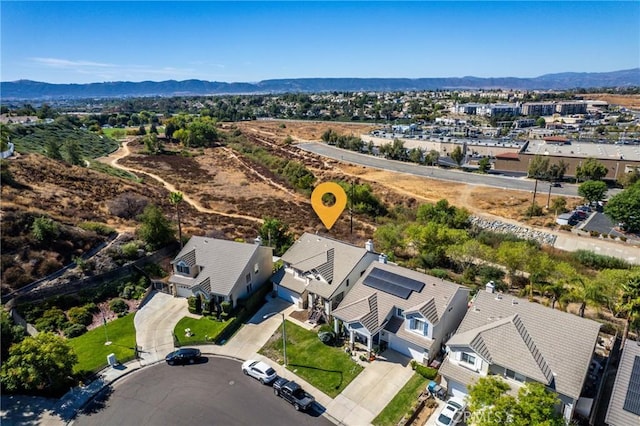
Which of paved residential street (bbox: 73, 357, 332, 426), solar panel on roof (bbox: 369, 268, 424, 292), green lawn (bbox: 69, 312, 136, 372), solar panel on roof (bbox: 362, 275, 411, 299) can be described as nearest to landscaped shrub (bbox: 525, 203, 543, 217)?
solar panel on roof (bbox: 369, 268, 424, 292)

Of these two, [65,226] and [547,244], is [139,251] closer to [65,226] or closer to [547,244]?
[65,226]

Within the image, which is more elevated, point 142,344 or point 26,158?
point 26,158

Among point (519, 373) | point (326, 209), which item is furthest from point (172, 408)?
point (326, 209)

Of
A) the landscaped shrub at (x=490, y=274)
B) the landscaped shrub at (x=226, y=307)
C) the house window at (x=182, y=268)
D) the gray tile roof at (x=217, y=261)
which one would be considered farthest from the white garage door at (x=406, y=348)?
the house window at (x=182, y=268)

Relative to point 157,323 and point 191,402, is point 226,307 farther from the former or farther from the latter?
point 191,402

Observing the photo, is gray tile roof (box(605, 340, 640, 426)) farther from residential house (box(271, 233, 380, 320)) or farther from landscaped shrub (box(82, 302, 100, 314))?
landscaped shrub (box(82, 302, 100, 314))

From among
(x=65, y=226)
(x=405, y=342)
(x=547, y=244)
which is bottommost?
(x=547, y=244)

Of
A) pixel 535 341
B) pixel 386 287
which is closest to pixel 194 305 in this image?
Answer: pixel 386 287
